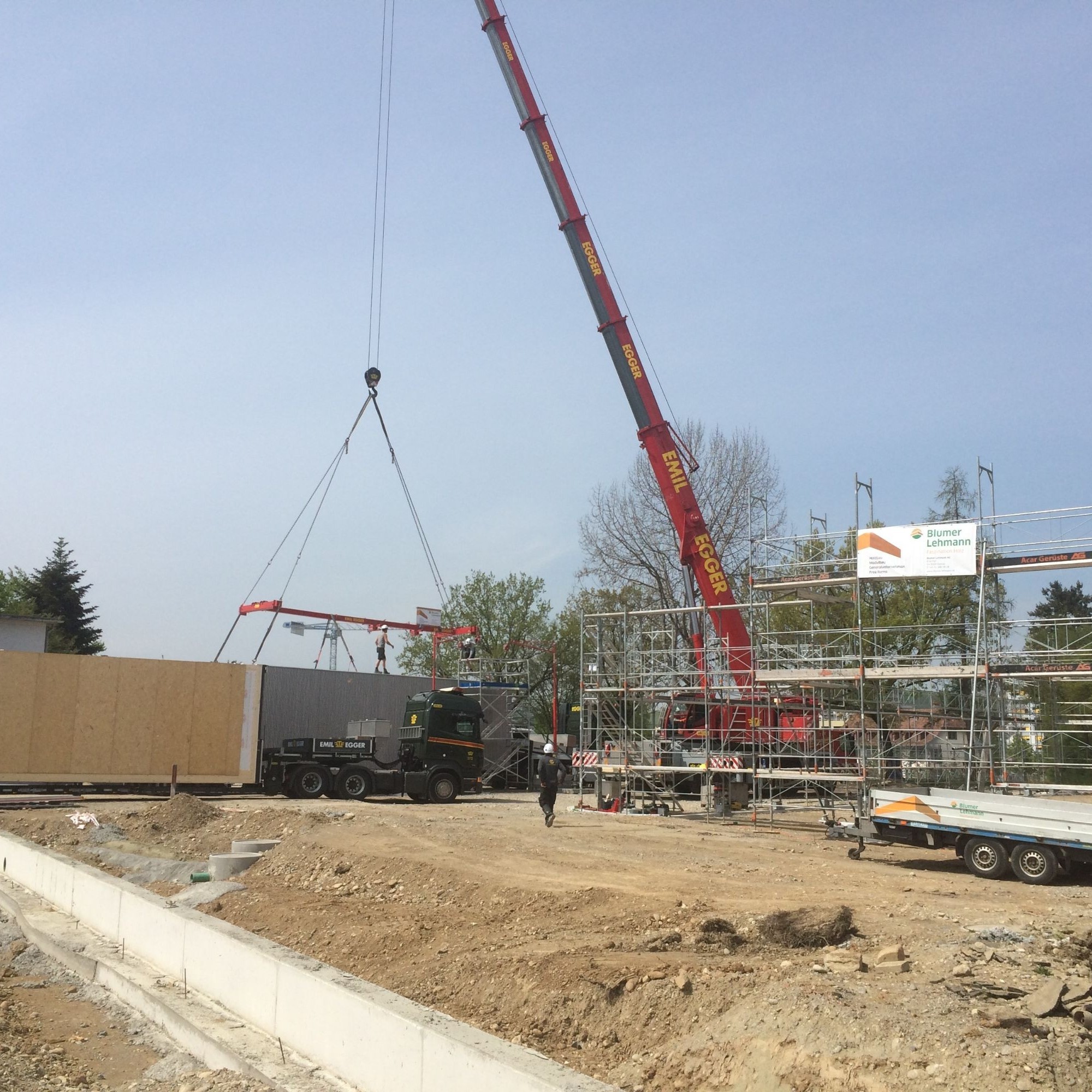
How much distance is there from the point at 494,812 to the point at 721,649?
6640 mm

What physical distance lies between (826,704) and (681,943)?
16.7 m

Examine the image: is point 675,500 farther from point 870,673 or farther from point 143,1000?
point 143,1000

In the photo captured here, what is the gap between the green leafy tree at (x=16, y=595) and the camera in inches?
2303

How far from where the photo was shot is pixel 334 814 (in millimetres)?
21547

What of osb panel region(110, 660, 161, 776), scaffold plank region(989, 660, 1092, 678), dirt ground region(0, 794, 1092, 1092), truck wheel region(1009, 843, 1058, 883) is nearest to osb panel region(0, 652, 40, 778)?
osb panel region(110, 660, 161, 776)

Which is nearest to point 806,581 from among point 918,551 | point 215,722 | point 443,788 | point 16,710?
point 918,551

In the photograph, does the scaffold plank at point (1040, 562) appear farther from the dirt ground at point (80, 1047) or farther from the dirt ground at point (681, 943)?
the dirt ground at point (80, 1047)

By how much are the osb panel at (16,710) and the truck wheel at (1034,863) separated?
876 inches

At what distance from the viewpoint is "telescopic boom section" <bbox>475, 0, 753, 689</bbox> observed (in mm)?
25578

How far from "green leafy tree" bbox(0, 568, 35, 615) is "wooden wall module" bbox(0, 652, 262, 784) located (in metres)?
32.6

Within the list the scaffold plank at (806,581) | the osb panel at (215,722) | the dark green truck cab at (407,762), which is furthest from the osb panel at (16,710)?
the scaffold plank at (806,581)

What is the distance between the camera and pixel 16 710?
1022 inches

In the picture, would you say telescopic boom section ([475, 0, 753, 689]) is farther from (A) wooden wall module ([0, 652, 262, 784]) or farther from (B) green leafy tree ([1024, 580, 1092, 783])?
(A) wooden wall module ([0, 652, 262, 784])

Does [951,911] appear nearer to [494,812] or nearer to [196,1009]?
[196,1009]
